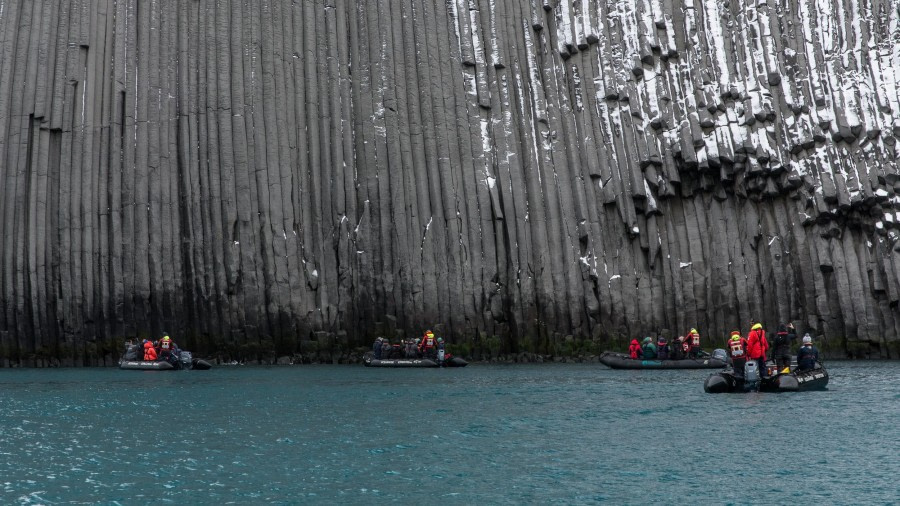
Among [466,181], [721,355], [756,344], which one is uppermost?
[466,181]

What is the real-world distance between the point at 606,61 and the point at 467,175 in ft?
23.6

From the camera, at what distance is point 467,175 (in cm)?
4362

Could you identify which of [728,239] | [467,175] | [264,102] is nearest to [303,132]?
[264,102]

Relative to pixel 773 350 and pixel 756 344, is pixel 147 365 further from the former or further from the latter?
pixel 756 344

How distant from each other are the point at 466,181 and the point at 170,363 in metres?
13.1

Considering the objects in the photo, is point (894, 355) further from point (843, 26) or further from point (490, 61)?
point (490, 61)

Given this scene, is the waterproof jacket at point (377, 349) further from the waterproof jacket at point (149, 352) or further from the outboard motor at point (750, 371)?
the outboard motor at point (750, 371)

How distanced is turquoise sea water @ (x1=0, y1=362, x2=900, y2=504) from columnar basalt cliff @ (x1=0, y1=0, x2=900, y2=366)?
42.8 feet

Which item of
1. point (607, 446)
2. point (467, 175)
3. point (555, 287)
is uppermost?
point (467, 175)

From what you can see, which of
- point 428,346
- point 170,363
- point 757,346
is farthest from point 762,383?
point 170,363

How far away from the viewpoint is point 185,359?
40.2 m

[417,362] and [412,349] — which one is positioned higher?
[412,349]

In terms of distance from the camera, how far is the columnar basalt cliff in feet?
137

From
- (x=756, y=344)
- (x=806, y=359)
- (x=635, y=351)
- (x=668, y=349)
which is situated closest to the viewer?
(x=756, y=344)
